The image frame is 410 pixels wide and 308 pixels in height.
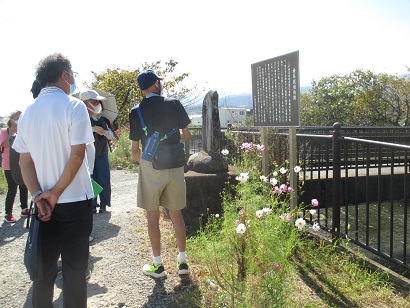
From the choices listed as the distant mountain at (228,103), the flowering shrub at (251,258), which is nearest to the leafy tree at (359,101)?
the distant mountain at (228,103)

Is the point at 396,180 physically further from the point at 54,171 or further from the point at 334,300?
the point at 54,171

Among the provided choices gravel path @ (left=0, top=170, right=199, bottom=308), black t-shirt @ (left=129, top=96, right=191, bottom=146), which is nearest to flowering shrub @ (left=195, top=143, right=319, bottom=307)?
gravel path @ (left=0, top=170, right=199, bottom=308)

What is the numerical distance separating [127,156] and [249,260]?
32.0ft

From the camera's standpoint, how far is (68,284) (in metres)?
2.15

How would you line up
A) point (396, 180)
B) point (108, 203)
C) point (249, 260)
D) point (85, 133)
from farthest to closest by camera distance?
point (396, 180), point (108, 203), point (249, 260), point (85, 133)

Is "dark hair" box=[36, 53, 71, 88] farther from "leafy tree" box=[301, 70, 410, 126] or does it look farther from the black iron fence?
"leafy tree" box=[301, 70, 410, 126]

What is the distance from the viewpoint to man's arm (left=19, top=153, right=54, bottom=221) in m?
2.06

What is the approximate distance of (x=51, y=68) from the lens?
7.10 feet

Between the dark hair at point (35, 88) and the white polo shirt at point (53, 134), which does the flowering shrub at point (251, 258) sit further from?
the dark hair at point (35, 88)

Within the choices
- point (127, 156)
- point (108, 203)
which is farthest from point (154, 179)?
point (127, 156)

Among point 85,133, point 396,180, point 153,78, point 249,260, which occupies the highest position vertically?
point 153,78

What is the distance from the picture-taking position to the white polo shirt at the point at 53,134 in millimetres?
2090

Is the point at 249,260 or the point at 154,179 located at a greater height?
the point at 154,179

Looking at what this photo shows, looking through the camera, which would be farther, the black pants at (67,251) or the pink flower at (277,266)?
the pink flower at (277,266)
